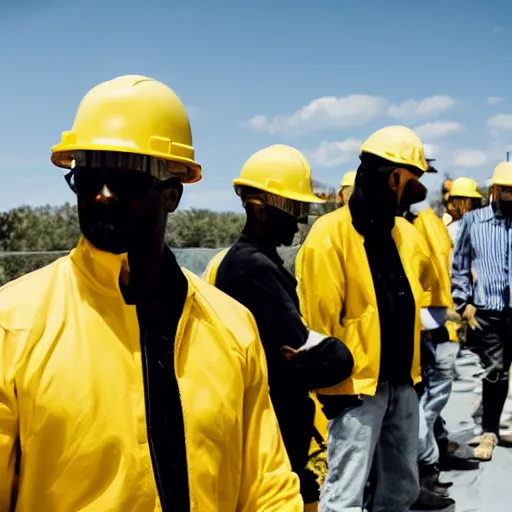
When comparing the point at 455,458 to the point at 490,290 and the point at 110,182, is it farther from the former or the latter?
the point at 110,182

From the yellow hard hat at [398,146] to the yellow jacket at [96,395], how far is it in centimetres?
246

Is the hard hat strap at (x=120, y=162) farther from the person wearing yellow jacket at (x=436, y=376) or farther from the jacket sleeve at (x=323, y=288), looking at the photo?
the person wearing yellow jacket at (x=436, y=376)

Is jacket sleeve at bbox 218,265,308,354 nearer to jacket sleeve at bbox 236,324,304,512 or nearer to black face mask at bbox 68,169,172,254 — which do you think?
jacket sleeve at bbox 236,324,304,512

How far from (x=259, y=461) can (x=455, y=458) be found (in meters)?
4.99

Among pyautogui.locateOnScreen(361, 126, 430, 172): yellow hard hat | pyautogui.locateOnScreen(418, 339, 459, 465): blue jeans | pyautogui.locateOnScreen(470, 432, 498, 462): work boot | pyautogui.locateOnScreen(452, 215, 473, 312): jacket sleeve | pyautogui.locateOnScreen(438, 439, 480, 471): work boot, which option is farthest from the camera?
pyautogui.locateOnScreen(452, 215, 473, 312): jacket sleeve

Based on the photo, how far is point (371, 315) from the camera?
4.04m

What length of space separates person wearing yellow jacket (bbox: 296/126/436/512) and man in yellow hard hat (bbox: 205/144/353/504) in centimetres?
43

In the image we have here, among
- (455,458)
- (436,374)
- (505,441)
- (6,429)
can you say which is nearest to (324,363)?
(6,429)

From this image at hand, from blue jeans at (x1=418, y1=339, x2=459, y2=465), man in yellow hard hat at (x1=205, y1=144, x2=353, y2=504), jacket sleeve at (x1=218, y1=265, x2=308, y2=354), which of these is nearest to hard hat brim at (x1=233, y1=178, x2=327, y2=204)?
man in yellow hard hat at (x1=205, y1=144, x2=353, y2=504)

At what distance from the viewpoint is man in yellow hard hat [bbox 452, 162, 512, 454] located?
684cm

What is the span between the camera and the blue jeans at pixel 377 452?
13.3ft

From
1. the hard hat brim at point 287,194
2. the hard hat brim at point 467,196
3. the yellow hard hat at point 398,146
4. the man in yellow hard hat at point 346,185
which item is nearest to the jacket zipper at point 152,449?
the hard hat brim at point 287,194

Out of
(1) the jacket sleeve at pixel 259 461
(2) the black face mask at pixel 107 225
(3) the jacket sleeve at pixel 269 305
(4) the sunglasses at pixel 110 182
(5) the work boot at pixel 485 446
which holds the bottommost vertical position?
(5) the work boot at pixel 485 446

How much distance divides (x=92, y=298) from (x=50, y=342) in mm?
134
